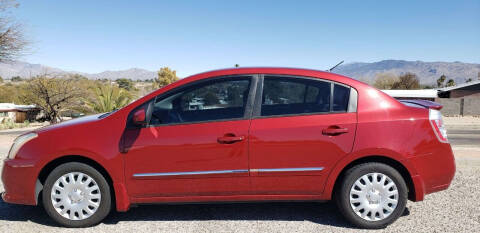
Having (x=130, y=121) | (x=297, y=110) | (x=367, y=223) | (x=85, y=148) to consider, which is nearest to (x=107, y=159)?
(x=85, y=148)

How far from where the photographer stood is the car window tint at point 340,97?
3.17 metres

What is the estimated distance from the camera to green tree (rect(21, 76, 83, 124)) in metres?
25.4

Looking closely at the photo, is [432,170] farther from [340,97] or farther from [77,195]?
[77,195]

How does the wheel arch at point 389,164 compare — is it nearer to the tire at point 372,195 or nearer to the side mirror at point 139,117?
the tire at point 372,195

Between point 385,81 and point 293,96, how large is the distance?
61.3 metres

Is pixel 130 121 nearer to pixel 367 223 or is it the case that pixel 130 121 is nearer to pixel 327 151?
pixel 327 151

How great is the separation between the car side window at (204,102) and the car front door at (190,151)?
0.03 ft

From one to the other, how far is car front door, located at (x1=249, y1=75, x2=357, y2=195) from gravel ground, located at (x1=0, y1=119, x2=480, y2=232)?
0.41m

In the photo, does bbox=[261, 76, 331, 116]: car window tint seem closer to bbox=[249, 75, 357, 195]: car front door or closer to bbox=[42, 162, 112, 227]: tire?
bbox=[249, 75, 357, 195]: car front door

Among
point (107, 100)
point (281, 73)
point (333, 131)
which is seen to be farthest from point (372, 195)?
point (107, 100)

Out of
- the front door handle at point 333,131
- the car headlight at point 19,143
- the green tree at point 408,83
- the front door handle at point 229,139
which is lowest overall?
the car headlight at point 19,143

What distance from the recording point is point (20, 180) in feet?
10.6

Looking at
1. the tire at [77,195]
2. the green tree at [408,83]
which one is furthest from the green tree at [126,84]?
the tire at [77,195]

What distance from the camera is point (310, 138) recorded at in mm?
3070
